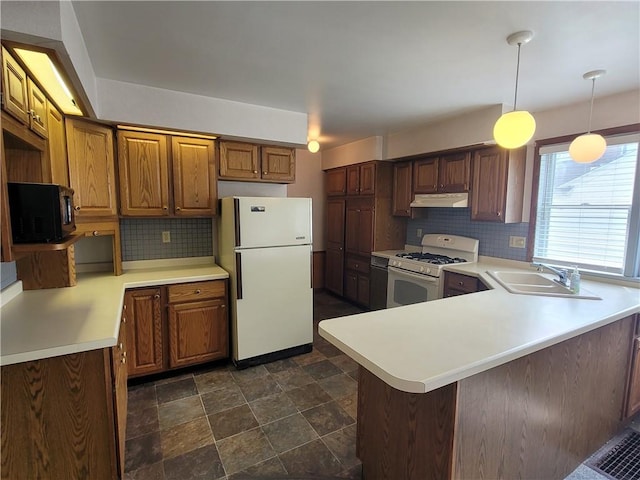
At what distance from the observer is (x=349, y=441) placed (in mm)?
1988

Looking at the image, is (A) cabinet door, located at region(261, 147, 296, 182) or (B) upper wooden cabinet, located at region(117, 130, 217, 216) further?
(A) cabinet door, located at region(261, 147, 296, 182)

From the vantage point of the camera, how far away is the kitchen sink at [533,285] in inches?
79.0

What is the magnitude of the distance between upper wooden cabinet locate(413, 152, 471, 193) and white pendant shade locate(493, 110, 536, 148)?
1.63 m

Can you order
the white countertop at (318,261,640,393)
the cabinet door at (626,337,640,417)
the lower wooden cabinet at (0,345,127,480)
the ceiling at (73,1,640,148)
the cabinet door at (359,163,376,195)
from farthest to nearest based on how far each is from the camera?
the cabinet door at (359,163,376,195), the cabinet door at (626,337,640,417), the ceiling at (73,1,640,148), the lower wooden cabinet at (0,345,127,480), the white countertop at (318,261,640,393)

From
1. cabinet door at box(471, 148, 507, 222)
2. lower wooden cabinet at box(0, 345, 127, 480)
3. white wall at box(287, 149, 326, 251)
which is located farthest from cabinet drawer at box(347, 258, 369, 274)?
lower wooden cabinet at box(0, 345, 127, 480)

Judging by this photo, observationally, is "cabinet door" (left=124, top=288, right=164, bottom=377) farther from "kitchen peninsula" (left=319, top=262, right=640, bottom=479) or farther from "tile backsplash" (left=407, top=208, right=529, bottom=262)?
"tile backsplash" (left=407, top=208, right=529, bottom=262)

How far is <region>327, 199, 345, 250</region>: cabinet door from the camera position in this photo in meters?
4.84

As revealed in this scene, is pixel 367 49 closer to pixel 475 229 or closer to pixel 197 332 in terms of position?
pixel 475 229

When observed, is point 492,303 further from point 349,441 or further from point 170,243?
point 170,243

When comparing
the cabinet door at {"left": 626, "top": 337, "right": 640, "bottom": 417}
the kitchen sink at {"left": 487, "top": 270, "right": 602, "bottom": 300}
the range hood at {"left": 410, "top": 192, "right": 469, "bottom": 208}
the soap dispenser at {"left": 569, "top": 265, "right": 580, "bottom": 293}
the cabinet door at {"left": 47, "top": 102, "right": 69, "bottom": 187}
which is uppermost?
the cabinet door at {"left": 47, "top": 102, "right": 69, "bottom": 187}

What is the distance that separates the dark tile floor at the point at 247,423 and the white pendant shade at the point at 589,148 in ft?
7.64

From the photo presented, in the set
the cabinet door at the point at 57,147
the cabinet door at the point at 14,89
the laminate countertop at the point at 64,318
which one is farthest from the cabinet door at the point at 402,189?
the cabinet door at the point at 14,89

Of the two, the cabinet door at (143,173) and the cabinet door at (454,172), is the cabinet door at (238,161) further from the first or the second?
the cabinet door at (454,172)

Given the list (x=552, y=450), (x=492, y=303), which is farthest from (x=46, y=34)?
(x=552, y=450)
